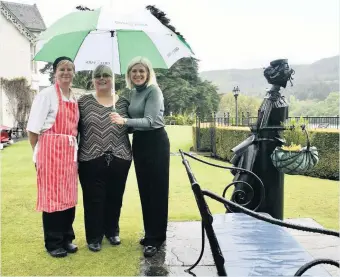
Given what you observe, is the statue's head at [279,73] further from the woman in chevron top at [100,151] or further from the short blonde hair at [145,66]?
the woman in chevron top at [100,151]

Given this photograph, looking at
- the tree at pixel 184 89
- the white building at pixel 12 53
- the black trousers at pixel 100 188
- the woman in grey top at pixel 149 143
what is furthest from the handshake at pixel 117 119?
the tree at pixel 184 89

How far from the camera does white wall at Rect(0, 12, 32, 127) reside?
75.6ft

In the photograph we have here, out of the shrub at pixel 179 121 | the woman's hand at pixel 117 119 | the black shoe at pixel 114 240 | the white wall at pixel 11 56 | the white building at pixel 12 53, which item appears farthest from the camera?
the shrub at pixel 179 121

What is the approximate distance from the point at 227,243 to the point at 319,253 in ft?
4.42

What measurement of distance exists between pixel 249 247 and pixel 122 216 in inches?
121

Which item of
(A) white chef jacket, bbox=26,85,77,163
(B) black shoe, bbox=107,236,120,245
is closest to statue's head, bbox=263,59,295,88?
(A) white chef jacket, bbox=26,85,77,163

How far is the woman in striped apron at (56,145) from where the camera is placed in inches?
147

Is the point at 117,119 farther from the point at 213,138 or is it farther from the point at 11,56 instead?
the point at 11,56

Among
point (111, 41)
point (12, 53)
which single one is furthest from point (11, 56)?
point (111, 41)

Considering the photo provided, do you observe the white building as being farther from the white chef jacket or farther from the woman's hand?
the woman's hand

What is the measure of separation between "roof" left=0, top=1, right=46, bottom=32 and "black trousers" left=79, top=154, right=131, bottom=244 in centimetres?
3312

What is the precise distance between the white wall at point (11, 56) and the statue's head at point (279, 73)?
20.2m

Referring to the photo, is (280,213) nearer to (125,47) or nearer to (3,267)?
(125,47)

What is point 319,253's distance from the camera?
3.91 metres
